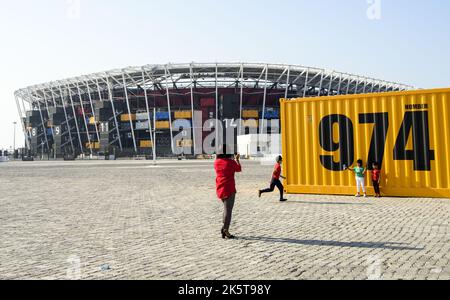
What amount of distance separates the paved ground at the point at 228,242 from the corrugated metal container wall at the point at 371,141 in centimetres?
131

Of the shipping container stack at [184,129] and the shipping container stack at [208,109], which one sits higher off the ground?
the shipping container stack at [208,109]

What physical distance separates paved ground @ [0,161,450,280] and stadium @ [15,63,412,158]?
54030 mm

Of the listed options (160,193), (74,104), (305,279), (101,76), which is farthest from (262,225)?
(74,104)

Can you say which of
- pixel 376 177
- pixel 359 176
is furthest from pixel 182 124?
pixel 376 177

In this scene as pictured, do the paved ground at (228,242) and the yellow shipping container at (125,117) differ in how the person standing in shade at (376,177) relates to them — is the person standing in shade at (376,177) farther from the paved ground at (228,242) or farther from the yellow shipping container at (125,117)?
the yellow shipping container at (125,117)

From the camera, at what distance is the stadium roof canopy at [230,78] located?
61594 mm

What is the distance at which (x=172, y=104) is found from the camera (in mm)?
68000

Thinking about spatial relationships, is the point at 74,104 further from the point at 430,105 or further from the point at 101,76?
the point at 430,105

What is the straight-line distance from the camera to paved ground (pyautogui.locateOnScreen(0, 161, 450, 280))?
4141 millimetres

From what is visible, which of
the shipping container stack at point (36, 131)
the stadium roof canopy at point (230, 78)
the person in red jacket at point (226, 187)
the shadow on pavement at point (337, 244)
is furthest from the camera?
the shipping container stack at point (36, 131)

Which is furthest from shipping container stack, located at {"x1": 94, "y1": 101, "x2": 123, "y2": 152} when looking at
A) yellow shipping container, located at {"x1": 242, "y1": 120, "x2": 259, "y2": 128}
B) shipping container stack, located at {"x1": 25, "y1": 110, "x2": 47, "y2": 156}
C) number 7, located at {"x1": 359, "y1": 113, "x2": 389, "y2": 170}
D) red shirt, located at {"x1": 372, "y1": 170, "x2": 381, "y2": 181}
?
red shirt, located at {"x1": 372, "y1": 170, "x2": 381, "y2": 181}

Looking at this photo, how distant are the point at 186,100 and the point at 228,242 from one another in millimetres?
64081
